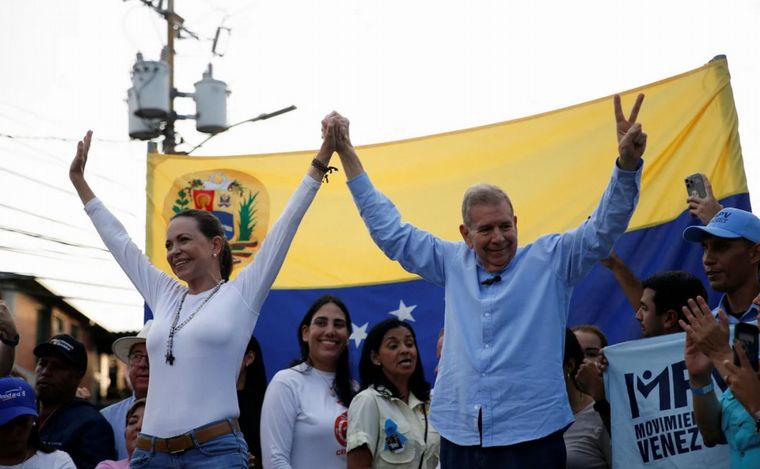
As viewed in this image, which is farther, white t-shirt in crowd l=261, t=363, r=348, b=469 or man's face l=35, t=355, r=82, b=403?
man's face l=35, t=355, r=82, b=403

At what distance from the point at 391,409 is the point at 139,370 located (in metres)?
1.66

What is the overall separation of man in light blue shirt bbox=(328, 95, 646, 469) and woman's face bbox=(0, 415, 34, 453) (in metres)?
2.44

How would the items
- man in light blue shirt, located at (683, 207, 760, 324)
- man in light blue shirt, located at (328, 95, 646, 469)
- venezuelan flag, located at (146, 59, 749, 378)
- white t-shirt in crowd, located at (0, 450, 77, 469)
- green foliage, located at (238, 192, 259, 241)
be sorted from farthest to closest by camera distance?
green foliage, located at (238, 192, 259, 241)
venezuelan flag, located at (146, 59, 749, 378)
white t-shirt in crowd, located at (0, 450, 77, 469)
man in light blue shirt, located at (683, 207, 760, 324)
man in light blue shirt, located at (328, 95, 646, 469)

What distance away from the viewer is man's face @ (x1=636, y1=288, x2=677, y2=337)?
4.89 meters

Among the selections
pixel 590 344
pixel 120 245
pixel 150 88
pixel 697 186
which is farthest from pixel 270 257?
pixel 150 88

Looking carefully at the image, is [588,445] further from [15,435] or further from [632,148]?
[15,435]

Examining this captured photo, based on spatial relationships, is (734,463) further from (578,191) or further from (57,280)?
(57,280)

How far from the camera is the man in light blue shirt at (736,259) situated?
173 inches

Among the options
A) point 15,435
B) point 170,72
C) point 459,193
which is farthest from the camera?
point 170,72

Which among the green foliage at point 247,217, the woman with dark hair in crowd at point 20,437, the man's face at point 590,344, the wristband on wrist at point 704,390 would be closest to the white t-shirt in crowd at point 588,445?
the man's face at point 590,344

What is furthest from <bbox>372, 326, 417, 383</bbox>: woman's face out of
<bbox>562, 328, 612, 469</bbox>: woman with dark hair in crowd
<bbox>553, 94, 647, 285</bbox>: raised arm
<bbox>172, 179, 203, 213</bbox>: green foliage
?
<bbox>172, 179, 203, 213</bbox>: green foliage

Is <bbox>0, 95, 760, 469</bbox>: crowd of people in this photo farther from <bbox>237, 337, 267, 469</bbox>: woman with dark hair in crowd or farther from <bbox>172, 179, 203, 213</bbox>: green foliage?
<bbox>172, 179, 203, 213</bbox>: green foliage

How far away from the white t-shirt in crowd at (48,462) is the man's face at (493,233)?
263 cm

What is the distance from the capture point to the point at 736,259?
4.40 meters
